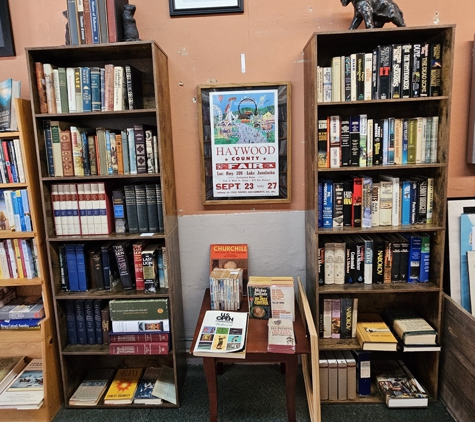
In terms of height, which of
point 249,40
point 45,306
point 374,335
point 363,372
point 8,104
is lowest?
point 363,372

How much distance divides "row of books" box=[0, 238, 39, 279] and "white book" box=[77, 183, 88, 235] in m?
0.29

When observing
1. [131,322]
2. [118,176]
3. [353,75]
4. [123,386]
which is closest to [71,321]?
[131,322]

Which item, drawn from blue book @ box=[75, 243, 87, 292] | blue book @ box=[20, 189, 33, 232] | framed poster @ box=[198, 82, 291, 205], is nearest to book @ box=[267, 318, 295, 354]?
framed poster @ box=[198, 82, 291, 205]

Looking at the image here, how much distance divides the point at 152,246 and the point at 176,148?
0.60 meters

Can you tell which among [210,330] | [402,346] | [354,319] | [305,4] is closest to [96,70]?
[305,4]

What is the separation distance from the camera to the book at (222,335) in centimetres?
165

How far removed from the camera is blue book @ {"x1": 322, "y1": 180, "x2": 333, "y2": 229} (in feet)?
6.15

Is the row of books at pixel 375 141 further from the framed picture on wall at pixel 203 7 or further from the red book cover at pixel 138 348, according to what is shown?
the red book cover at pixel 138 348

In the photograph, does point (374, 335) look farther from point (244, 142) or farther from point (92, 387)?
point (92, 387)

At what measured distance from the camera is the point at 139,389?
2.08 meters

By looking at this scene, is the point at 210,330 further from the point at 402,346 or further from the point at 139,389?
the point at 402,346

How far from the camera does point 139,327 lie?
1959mm

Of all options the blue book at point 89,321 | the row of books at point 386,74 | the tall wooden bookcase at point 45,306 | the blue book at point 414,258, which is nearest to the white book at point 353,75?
the row of books at point 386,74

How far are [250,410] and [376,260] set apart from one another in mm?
1071
